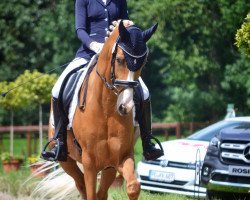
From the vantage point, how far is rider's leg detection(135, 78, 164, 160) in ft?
28.0

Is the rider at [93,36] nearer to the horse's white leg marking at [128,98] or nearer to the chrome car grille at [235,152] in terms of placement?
the horse's white leg marking at [128,98]

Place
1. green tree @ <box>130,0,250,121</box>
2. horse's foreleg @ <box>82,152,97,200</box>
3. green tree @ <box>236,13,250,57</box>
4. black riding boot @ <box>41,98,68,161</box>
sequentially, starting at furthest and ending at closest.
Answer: green tree @ <box>130,0,250,121</box> < green tree @ <box>236,13,250,57</box> < black riding boot @ <box>41,98,68,161</box> < horse's foreleg @ <box>82,152,97,200</box>

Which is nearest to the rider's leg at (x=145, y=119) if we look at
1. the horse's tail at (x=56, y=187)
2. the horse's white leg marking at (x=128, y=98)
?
the horse's white leg marking at (x=128, y=98)

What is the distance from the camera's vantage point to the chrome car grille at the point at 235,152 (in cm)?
1116

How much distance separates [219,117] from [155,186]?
945 inches

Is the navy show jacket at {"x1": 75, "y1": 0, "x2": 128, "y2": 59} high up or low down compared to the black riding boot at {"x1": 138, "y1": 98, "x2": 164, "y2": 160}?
up

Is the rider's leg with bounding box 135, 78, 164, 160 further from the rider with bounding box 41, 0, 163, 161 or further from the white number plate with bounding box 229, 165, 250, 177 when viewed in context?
the white number plate with bounding box 229, 165, 250, 177

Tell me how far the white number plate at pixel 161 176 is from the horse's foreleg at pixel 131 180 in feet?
18.6

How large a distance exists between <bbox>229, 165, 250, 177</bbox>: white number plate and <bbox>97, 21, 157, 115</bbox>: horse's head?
3804 millimetres

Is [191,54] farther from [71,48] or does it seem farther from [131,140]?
[131,140]

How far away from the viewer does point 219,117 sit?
37188mm

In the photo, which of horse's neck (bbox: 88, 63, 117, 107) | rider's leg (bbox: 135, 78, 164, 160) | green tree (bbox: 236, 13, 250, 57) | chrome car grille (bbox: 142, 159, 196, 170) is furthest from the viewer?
chrome car grille (bbox: 142, 159, 196, 170)

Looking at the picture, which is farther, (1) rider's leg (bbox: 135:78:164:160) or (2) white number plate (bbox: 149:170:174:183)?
(2) white number plate (bbox: 149:170:174:183)

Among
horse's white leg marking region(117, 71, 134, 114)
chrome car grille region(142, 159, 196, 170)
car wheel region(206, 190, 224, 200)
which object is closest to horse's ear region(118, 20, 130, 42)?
horse's white leg marking region(117, 71, 134, 114)
